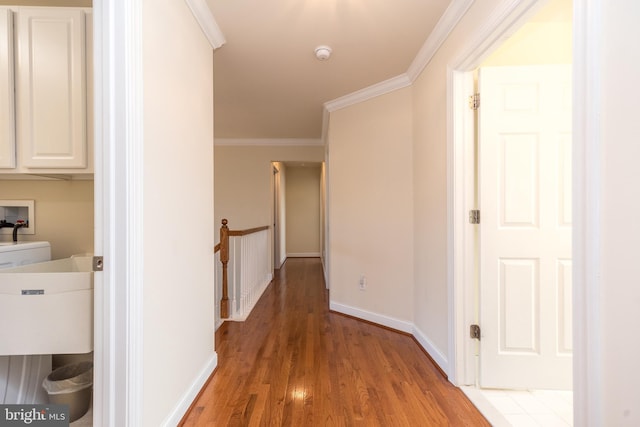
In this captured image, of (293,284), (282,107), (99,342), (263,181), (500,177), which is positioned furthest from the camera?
(263,181)

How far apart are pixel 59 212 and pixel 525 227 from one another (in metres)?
2.81

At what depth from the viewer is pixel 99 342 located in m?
1.06

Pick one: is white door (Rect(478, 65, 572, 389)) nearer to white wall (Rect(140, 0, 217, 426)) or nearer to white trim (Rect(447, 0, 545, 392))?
white trim (Rect(447, 0, 545, 392))

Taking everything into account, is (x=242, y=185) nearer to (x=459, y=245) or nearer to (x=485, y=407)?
(x=459, y=245)

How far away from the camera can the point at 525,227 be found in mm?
1681

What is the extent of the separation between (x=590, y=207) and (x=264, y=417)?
169 cm

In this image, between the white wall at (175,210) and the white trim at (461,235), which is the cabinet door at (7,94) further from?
the white trim at (461,235)

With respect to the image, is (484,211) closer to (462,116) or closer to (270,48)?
(462,116)

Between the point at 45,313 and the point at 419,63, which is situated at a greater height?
the point at 419,63

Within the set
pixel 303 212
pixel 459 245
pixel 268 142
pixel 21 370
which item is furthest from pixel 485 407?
pixel 303 212

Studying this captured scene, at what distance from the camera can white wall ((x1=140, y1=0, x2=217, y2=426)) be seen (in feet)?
3.92

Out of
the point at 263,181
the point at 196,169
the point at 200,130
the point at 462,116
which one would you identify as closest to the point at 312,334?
the point at 196,169

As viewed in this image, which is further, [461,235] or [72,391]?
[461,235]

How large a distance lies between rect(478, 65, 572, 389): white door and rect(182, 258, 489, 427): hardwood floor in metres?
0.46
